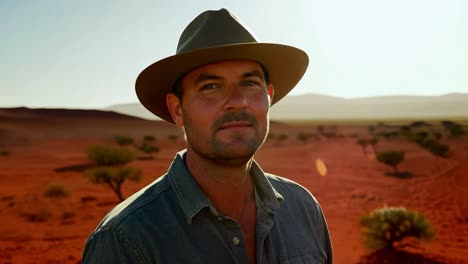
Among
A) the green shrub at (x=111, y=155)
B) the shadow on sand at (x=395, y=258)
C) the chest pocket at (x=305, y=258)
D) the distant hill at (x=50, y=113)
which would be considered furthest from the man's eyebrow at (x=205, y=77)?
the distant hill at (x=50, y=113)

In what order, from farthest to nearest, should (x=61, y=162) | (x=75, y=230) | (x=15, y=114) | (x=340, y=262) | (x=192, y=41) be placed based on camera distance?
(x=15, y=114)
(x=61, y=162)
(x=75, y=230)
(x=340, y=262)
(x=192, y=41)

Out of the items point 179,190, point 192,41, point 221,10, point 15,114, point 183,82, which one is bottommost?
point 15,114

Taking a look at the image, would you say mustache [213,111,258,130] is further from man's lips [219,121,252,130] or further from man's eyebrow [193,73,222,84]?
man's eyebrow [193,73,222,84]

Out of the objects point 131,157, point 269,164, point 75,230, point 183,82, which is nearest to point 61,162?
point 131,157

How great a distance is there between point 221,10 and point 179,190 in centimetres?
108

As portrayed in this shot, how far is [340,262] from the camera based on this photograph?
32.3 ft

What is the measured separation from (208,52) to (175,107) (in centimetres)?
48

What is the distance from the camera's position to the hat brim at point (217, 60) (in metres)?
2.43

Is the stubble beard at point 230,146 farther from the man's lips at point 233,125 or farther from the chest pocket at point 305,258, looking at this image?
the chest pocket at point 305,258

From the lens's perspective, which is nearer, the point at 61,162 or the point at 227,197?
the point at 227,197

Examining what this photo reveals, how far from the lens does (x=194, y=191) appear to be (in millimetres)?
2297

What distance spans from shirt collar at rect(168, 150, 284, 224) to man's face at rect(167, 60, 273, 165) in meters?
0.15

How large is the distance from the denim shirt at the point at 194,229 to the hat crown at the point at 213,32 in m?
0.64

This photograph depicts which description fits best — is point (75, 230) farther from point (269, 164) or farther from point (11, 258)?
point (269, 164)
